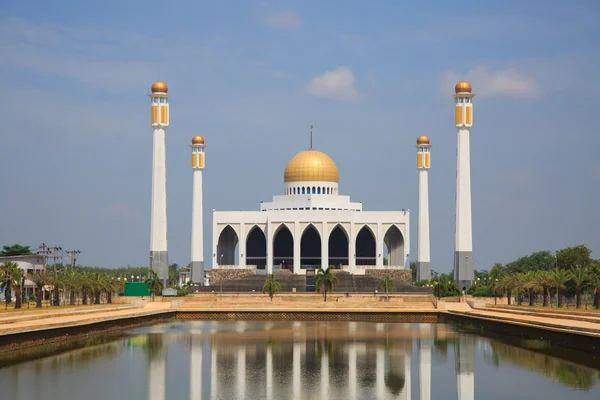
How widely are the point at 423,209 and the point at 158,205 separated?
60.2 feet

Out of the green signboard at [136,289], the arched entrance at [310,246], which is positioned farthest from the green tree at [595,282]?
the arched entrance at [310,246]

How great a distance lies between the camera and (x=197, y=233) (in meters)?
67.9

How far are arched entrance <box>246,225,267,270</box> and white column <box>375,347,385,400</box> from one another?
4415cm

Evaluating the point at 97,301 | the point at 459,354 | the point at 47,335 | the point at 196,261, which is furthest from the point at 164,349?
the point at 196,261

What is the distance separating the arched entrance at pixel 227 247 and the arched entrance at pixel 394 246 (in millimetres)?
11533

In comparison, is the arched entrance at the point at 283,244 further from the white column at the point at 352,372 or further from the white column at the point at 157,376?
the white column at the point at 157,376

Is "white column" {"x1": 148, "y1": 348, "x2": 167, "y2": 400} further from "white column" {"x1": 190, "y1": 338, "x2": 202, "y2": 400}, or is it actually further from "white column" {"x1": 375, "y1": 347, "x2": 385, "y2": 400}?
"white column" {"x1": 375, "y1": 347, "x2": 385, "y2": 400}

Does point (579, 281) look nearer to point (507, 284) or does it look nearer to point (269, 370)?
point (507, 284)

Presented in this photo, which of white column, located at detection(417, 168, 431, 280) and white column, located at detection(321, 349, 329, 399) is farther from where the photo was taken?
white column, located at detection(417, 168, 431, 280)

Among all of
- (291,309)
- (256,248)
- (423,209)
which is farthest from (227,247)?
(291,309)

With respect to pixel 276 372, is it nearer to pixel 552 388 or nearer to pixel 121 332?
pixel 552 388

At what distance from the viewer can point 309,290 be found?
60781mm

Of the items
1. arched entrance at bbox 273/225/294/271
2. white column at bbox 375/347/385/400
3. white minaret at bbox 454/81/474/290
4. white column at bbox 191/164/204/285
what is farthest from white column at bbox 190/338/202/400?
arched entrance at bbox 273/225/294/271

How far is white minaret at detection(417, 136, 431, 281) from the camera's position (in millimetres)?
67688
